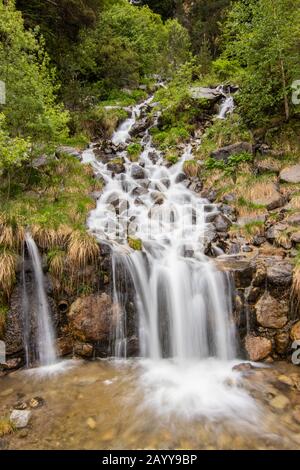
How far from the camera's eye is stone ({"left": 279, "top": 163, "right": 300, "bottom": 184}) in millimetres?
11105

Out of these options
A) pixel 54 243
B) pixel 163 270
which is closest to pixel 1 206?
pixel 54 243

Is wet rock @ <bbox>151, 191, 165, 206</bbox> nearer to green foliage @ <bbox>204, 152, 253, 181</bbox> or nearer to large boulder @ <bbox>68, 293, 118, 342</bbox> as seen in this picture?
green foliage @ <bbox>204, 152, 253, 181</bbox>

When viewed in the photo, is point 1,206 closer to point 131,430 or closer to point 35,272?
point 35,272

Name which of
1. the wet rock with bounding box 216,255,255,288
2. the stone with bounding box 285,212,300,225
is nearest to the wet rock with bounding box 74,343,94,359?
the wet rock with bounding box 216,255,255,288

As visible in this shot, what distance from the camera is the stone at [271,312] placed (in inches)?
283

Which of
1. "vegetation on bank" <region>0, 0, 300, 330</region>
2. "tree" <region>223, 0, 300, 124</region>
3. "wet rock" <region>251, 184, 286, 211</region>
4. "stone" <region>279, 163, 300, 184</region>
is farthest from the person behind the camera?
"tree" <region>223, 0, 300, 124</region>

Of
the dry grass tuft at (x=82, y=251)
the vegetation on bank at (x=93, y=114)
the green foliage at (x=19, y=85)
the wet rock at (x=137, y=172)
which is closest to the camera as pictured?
the dry grass tuft at (x=82, y=251)

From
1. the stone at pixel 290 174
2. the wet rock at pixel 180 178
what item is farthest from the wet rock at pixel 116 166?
the stone at pixel 290 174

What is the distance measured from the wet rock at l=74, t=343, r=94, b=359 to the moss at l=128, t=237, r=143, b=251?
2.49 meters

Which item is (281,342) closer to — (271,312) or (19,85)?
(271,312)

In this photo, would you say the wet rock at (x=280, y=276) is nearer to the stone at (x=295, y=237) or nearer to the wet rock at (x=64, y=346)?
the stone at (x=295, y=237)

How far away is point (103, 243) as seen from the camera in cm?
808

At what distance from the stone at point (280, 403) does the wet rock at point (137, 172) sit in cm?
912

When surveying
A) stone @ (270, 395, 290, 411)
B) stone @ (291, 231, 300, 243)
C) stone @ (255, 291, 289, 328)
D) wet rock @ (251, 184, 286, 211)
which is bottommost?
stone @ (270, 395, 290, 411)
